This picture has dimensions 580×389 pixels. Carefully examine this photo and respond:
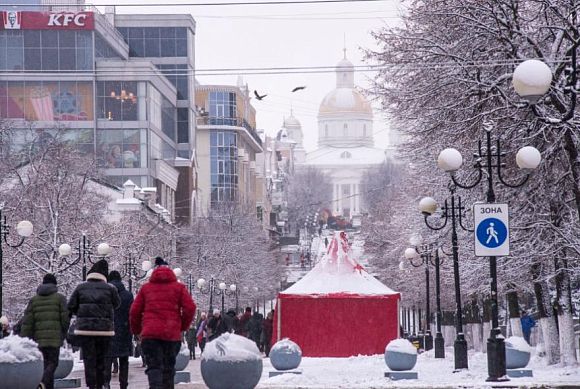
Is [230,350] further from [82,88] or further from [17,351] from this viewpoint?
[82,88]

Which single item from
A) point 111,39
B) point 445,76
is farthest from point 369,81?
point 111,39

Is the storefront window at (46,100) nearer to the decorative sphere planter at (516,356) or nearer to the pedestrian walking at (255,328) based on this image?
the pedestrian walking at (255,328)

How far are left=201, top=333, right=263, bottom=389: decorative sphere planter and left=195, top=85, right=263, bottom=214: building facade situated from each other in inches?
4215

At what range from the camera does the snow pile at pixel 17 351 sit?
1545 cm

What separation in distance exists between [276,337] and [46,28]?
189ft

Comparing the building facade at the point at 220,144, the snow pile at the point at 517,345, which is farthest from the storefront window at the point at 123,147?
the snow pile at the point at 517,345

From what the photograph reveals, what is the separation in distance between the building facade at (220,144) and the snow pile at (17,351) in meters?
108

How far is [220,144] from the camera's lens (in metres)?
132

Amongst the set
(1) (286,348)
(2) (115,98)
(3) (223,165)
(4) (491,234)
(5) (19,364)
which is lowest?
(1) (286,348)

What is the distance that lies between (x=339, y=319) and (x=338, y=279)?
107cm

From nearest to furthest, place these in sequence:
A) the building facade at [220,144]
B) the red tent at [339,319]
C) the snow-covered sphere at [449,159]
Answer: the snow-covered sphere at [449,159] < the red tent at [339,319] < the building facade at [220,144]

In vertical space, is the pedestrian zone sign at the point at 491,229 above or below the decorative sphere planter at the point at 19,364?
above

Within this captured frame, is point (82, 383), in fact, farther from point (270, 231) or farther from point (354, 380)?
point (270, 231)

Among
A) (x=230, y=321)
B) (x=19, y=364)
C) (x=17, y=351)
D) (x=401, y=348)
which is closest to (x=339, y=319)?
(x=230, y=321)
